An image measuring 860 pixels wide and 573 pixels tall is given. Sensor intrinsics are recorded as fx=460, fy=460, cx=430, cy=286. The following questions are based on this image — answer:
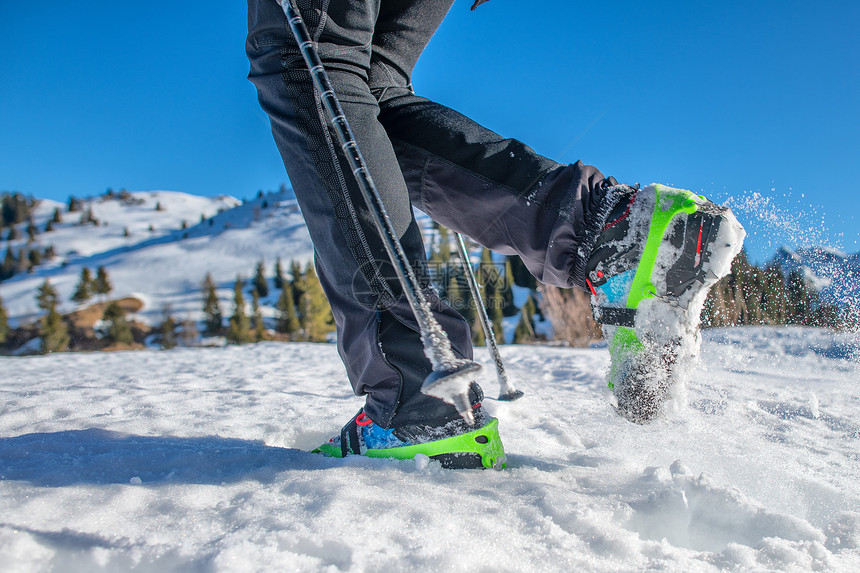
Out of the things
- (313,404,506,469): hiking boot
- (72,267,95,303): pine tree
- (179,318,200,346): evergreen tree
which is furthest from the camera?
(72,267,95,303): pine tree

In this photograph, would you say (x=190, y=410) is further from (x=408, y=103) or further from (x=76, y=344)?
(x=76, y=344)

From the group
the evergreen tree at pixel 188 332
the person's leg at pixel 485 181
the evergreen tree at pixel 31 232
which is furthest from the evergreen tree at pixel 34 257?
the person's leg at pixel 485 181

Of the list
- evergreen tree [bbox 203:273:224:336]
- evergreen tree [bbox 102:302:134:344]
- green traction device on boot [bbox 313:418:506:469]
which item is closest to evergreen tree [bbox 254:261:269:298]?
evergreen tree [bbox 203:273:224:336]

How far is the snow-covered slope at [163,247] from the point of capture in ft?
129

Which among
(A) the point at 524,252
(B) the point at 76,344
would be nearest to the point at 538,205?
(A) the point at 524,252

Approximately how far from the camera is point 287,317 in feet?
88.4

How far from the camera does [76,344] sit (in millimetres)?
26359

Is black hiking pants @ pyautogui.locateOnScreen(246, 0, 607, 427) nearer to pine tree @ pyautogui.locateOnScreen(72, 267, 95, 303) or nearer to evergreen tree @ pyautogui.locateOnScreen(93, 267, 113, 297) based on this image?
evergreen tree @ pyautogui.locateOnScreen(93, 267, 113, 297)

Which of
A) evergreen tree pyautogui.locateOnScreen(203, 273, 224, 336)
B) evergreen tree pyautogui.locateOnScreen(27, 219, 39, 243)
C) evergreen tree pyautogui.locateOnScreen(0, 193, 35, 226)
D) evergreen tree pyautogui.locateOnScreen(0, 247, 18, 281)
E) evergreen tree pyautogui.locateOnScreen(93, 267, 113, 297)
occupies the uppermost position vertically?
evergreen tree pyautogui.locateOnScreen(0, 193, 35, 226)

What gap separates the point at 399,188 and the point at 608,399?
1.68 ft

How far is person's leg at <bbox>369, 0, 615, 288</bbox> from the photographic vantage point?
74 centimetres

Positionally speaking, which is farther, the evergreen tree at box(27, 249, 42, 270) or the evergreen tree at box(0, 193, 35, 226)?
the evergreen tree at box(0, 193, 35, 226)

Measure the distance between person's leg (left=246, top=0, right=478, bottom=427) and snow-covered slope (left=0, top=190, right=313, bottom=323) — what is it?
1269 inches

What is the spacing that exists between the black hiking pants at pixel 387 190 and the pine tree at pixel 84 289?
44767mm
